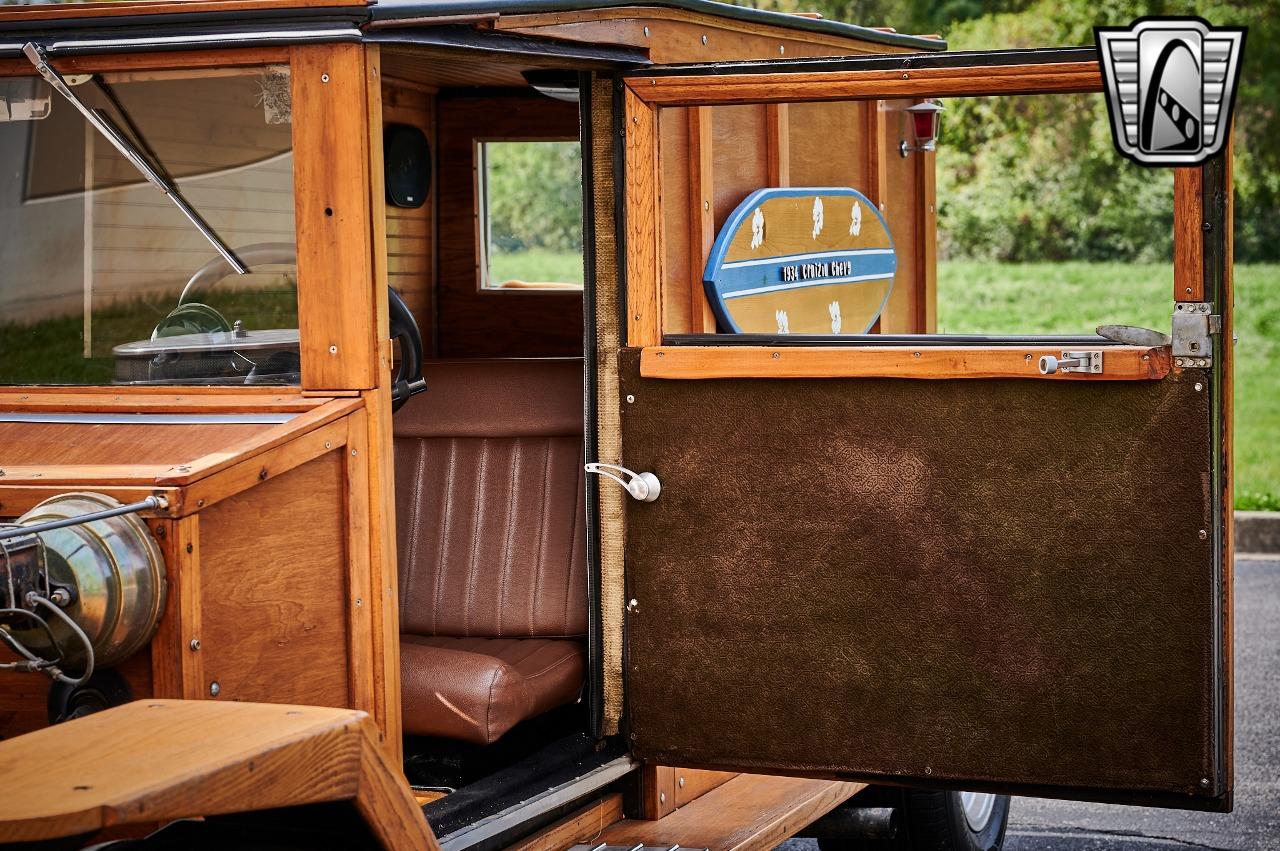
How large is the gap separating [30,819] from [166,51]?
1.51 metres

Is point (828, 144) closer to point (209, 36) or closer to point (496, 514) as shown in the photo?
point (496, 514)

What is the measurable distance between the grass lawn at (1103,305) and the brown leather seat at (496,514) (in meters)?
8.51

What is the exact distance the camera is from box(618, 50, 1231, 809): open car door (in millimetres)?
2805

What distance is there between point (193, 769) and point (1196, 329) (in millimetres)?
1785

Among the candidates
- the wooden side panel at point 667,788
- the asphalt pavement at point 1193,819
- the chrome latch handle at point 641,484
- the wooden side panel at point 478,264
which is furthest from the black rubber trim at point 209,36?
the asphalt pavement at point 1193,819

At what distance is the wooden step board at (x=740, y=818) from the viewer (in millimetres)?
3391

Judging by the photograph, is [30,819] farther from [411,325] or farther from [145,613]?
[411,325]

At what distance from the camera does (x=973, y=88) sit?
2.87 metres

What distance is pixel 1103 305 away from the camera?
1285cm

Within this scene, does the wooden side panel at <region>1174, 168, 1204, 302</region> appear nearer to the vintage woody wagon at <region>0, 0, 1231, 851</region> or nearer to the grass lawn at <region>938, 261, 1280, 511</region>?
the vintage woody wagon at <region>0, 0, 1231, 851</region>

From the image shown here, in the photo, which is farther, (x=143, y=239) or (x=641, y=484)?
(x=641, y=484)

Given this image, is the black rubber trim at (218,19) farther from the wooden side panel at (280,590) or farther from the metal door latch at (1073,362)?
the metal door latch at (1073,362)

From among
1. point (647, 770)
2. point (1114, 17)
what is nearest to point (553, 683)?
point (647, 770)

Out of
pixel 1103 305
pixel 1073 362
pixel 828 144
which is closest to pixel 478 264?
pixel 828 144
